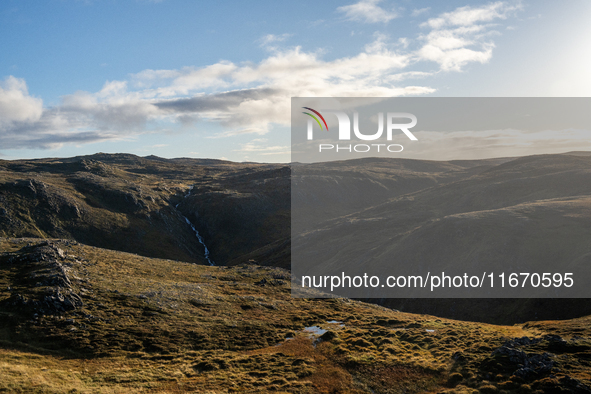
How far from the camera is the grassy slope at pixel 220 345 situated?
3155 centimetres

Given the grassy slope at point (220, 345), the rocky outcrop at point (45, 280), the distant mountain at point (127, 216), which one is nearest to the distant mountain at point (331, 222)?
the distant mountain at point (127, 216)

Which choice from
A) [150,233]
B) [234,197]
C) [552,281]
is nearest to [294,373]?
Result: [552,281]

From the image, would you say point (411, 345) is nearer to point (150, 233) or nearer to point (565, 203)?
point (565, 203)

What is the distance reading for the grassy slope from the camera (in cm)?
3155

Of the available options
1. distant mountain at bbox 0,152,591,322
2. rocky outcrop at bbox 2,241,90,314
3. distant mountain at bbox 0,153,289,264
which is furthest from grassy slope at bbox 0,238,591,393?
distant mountain at bbox 0,153,289,264

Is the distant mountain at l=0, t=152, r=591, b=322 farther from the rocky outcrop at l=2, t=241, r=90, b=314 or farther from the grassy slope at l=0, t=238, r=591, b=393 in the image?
the rocky outcrop at l=2, t=241, r=90, b=314

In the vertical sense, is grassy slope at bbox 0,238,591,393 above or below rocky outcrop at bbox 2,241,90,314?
below

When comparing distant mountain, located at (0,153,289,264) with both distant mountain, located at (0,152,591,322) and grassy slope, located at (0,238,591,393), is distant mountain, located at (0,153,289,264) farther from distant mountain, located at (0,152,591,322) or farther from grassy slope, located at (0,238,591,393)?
grassy slope, located at (0,238,591,393)

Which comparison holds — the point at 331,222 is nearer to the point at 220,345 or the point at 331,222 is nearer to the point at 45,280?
the point at 220,345

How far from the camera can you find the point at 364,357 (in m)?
39.2

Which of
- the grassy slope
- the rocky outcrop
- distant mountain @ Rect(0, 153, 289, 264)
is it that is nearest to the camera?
the grassy slope

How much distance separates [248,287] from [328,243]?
76832 millimetres

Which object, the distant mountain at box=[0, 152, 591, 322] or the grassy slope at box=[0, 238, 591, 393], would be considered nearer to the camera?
the grassy slope at box=[0, 238, 591, 393]

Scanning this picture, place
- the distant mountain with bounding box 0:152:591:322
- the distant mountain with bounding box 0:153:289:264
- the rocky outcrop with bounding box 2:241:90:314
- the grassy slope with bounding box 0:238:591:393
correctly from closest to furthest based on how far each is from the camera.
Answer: the grassy slope with bounding box 0:238:591:393
the rocky outcrop with bounding box 2:241:90:314
the distant mountain with bounding box 0:152:591:322
the distant mountain with bounding box 0:153:289:264
